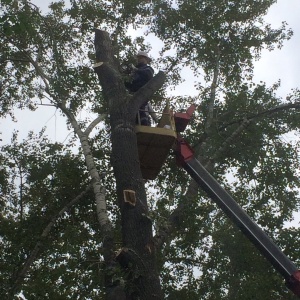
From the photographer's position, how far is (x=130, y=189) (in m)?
5.18

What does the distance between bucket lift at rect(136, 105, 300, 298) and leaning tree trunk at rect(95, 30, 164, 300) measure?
54cm

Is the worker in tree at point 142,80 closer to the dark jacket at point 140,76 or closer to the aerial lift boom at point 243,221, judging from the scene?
the dark jacket at point 140,76

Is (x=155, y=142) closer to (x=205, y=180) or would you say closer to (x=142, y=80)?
(x=205, y=180)

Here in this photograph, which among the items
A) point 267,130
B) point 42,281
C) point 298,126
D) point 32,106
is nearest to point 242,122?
point 267,130

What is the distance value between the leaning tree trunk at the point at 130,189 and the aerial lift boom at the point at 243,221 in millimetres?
1191

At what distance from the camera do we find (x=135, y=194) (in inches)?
203

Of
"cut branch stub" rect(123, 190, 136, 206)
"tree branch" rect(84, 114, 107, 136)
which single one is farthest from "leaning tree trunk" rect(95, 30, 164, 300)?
"tree branch" rect(84, 114, 107, 136)

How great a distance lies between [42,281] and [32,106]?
211 inches

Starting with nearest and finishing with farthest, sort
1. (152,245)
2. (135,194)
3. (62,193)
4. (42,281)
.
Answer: (152,245), (135,194), (42,281), (62,193)

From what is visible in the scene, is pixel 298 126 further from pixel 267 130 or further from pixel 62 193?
pixel 62 193

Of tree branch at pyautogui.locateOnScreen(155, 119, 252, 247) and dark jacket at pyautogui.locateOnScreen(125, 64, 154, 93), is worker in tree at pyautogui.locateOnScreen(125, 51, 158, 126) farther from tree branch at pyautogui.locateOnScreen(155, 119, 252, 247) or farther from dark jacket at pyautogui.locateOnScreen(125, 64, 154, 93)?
tree branch at pyautogui.locateOnScreen(155, 119, 252, 247)

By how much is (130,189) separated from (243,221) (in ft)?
7.01

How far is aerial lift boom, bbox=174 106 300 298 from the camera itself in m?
6.44

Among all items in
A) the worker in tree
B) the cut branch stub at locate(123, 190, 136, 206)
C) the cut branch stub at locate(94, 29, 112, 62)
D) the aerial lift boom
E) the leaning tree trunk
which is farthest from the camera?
the worker in tree
